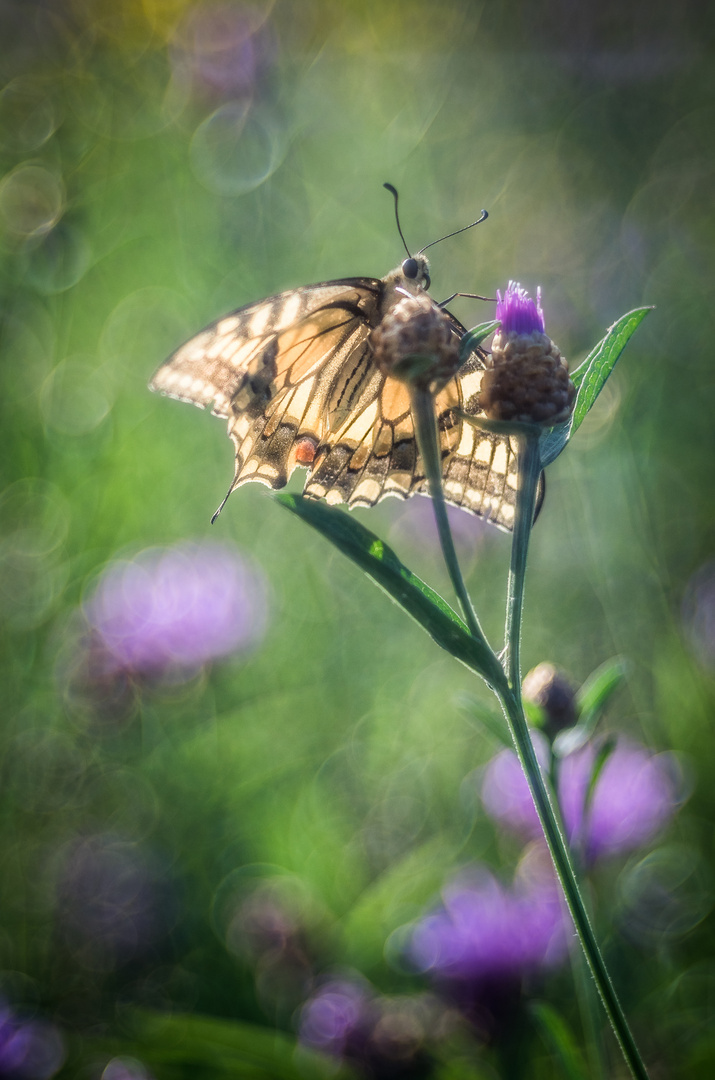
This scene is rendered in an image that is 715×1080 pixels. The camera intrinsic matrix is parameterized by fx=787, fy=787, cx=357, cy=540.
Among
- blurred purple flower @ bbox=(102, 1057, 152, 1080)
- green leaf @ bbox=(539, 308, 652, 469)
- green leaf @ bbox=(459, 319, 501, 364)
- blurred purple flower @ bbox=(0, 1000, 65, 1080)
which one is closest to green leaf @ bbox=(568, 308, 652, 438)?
green leaf @ bbox=(539, 308, 652, 469)

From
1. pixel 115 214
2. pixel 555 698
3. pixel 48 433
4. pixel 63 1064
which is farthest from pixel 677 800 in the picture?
pixel 115 214

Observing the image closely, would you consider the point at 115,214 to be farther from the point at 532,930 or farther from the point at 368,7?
the point at 532,930

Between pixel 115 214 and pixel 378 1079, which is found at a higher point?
pixel 115 214

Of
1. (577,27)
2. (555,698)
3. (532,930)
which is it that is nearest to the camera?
(555,698)

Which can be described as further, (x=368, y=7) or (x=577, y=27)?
(x=368, y=7)

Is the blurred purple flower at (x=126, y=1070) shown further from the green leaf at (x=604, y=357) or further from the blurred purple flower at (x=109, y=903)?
the green leaf at (x=604, y=357)

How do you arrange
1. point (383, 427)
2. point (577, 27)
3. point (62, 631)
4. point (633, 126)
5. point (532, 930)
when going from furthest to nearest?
point (577, 27), point (633, 126), point (62, 631), point (532, 930), point (383, 427)

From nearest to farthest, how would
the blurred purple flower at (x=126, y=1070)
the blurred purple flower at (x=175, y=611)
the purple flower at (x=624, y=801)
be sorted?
the blurred purple flower at (x=126, y=1070)
the purple flower at (x=624, y=801)
the blurred purple flower at (x=175, y=611)

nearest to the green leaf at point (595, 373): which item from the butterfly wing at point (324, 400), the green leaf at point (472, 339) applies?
the green leaf at point (472, 339)
